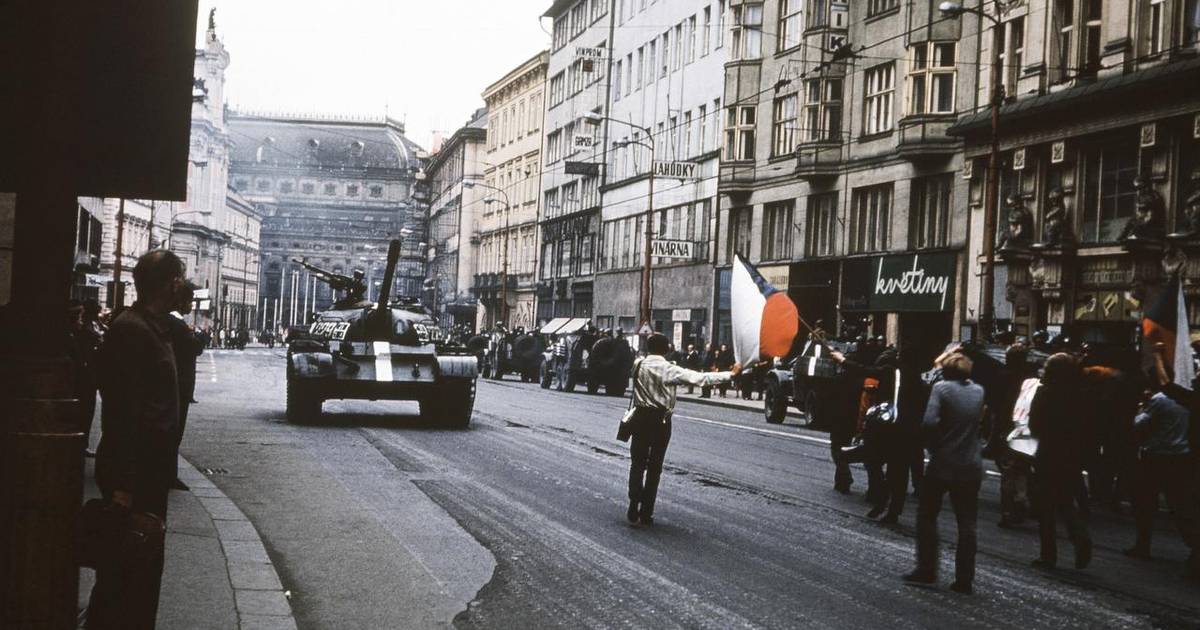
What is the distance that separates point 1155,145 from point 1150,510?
18.3 m

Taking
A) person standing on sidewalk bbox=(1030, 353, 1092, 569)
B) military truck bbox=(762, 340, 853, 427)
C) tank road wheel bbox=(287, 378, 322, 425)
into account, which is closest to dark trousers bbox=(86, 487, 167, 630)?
person standing on sidewalk bbox=(1030, 353, 1092, 569)

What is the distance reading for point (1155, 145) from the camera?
95.3 ft

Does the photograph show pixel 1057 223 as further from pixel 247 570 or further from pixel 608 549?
pixel 247 570

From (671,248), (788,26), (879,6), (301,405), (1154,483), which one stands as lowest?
(301,405)

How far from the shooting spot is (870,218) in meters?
43.1

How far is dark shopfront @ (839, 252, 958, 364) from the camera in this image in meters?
38.0

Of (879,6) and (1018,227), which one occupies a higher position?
(879,6)

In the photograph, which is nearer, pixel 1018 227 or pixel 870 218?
pixel 1018 227

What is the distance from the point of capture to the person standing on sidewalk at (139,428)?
5.72m

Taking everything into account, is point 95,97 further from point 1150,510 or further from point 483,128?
point 483,128

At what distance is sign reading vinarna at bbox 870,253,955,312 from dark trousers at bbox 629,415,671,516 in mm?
26295

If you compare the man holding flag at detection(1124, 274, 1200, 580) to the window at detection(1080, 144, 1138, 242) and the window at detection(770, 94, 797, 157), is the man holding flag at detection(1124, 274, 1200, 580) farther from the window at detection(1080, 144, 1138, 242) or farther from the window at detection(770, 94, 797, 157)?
the window at detection(770, 94, 797, 157)

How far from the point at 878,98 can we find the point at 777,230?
7.61 metres

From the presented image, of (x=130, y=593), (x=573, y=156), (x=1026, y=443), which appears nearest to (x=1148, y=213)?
(x=1026, y=443)
